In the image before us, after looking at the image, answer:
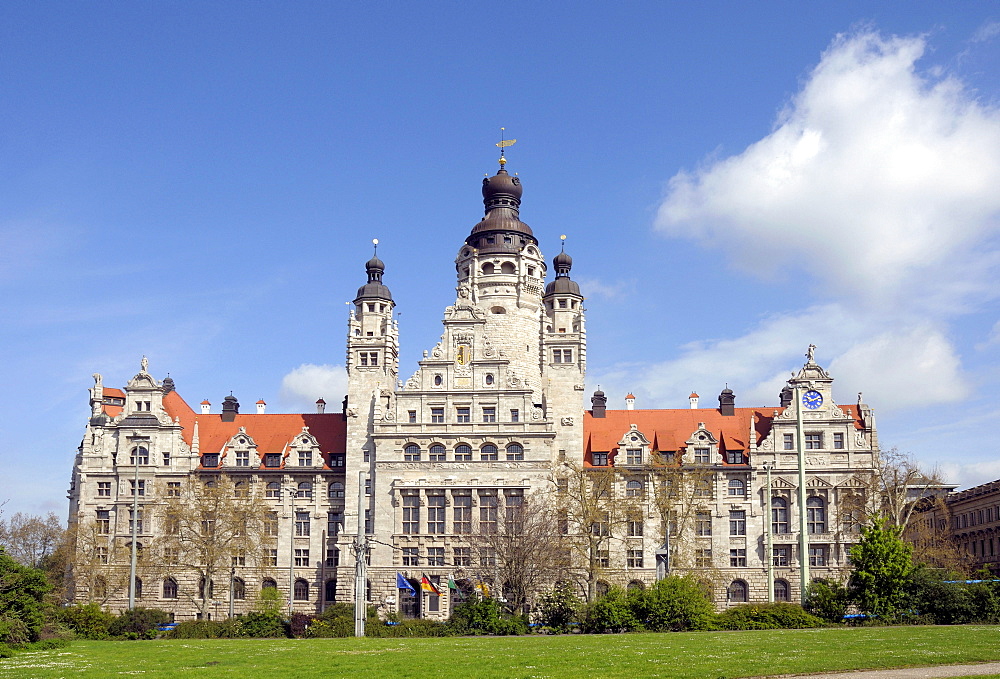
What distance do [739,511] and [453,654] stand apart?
51.1m

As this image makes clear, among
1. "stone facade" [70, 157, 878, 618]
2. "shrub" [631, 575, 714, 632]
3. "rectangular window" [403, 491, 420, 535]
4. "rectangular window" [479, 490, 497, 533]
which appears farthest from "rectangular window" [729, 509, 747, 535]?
"shrub" [631, 575, 714, 632]

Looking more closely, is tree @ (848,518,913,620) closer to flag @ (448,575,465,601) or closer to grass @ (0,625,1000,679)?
grass @ (0,625,1000,679)

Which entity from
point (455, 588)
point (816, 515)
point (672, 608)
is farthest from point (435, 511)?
point (672, 608)

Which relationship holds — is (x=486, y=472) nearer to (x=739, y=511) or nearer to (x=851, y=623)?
(x=739, y=511)

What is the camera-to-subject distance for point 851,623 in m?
50.2

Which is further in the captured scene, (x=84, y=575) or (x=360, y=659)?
(x=84, y=575)

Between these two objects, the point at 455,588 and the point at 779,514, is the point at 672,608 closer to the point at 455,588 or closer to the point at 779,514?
the point at 455,588

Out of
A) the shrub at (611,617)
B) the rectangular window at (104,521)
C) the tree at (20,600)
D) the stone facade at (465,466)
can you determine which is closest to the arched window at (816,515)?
the stone facade at (465,466)

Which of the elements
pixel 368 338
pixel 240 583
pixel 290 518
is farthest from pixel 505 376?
pixel 240 583

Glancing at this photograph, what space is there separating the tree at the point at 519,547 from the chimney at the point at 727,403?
19.1 m

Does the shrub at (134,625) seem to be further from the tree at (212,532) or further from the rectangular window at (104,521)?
the rectangular window at (104,521)

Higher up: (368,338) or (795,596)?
(368,338)

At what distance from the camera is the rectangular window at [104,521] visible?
86.7 m

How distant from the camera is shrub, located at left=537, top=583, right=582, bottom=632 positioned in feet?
188
